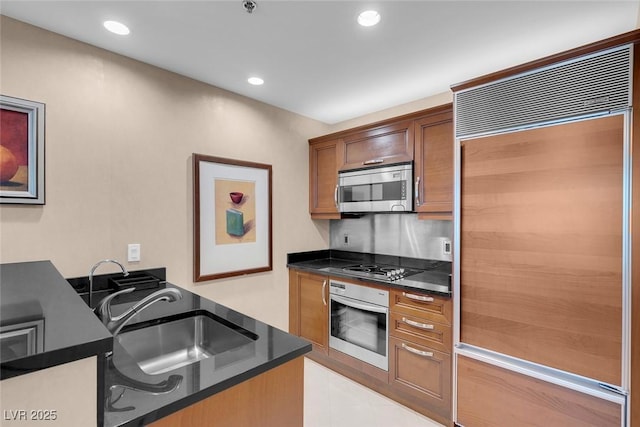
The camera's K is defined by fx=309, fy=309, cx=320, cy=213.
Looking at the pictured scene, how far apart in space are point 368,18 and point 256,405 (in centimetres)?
189

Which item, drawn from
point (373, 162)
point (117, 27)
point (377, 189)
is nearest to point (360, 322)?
point (377, 189)

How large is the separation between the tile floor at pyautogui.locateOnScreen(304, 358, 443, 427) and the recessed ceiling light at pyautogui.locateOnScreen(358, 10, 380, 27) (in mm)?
2537

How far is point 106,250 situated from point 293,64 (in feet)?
5.87

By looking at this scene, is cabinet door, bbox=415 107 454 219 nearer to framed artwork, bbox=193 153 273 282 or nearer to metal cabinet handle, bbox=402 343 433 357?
metal cabinet handle, bbox=402 343 433 357

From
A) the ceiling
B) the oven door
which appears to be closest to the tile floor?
the oven door

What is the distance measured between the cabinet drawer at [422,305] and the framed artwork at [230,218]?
1.23m

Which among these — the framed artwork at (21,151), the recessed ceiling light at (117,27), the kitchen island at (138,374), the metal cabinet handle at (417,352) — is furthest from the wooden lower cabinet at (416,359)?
the recessed ceiling light at (117,27)

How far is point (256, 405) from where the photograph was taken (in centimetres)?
102

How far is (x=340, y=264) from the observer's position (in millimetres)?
3201

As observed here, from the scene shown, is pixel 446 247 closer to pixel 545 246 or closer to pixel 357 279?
pixel 357 279

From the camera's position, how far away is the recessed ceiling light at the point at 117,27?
175 cm

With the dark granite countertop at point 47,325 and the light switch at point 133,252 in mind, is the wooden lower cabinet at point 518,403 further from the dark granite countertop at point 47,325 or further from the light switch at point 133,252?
the light switch at point 133,252

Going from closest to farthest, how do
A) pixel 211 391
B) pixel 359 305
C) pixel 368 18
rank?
pixel 211 391 < pixel 368 18 < pixel 359 305

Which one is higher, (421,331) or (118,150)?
(118,150)
